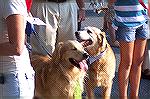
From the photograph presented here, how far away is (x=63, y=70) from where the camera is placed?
2160 mm

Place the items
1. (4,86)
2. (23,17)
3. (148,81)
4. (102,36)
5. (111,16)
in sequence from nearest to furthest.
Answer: (23,17) < (4,86) < (111,16) < (102,36) < (148,81)

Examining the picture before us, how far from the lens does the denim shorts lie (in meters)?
1.29

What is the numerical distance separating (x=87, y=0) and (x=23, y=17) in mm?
1012

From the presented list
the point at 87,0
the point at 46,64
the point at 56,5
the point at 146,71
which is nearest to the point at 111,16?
the point at 87,0

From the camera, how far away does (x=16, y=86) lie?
4.25 ft

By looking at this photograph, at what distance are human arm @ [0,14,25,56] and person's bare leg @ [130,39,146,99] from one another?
112cm

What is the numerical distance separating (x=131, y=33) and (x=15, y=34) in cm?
105

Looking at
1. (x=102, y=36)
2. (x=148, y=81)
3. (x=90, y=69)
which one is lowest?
(x=148, y=81)

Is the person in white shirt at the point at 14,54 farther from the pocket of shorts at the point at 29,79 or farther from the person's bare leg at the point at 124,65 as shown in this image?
the person's bare leg at the point at 124,65

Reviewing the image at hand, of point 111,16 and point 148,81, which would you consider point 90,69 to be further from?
point 148,81

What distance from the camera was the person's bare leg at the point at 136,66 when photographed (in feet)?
7.20

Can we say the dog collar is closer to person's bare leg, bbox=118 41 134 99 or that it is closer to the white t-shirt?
person's bare leg, bbox=118 41 134 99

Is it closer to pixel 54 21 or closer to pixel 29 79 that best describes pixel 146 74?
pixel 54 21

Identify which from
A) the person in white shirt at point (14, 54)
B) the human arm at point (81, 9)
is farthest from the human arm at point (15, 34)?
the human arm at point (81, 9)
